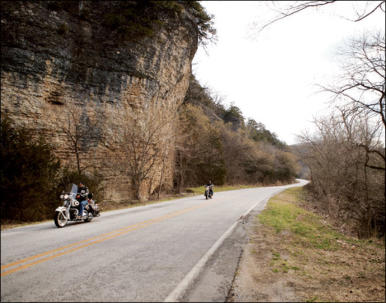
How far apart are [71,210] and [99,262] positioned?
489cm

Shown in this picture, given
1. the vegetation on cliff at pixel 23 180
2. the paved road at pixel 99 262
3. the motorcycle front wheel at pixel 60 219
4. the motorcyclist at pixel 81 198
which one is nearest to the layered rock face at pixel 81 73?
the vegetation on cliff at pixel 23 180

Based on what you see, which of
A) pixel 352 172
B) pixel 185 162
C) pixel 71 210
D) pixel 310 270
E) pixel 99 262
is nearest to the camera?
pixel 99 262

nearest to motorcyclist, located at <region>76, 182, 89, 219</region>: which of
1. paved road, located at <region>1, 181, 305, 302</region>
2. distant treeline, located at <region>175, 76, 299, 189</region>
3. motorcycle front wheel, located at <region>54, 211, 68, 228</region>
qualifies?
motorcycle front wheel, located at <region>54, 211, 68, 228</region>

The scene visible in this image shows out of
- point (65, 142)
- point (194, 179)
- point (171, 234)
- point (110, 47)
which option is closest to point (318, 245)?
point (171, 234)

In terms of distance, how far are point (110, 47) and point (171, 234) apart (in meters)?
17.5

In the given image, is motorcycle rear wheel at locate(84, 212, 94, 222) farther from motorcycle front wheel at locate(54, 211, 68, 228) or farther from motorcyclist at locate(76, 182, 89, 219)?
motorcycle front wheel at locate(54, 211, 68, 228)

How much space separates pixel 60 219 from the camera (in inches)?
332

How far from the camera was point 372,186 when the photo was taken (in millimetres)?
15000

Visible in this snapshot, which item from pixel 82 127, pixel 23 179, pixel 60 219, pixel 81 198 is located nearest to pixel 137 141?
pixel 82 127

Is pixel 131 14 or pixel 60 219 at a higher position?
pixel 131 14

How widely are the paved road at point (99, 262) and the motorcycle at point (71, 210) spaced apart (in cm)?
52

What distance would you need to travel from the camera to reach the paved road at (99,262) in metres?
3.54

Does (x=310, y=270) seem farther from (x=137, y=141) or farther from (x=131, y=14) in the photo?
(x=131, y=14)

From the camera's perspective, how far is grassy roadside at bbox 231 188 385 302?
4073 mm
